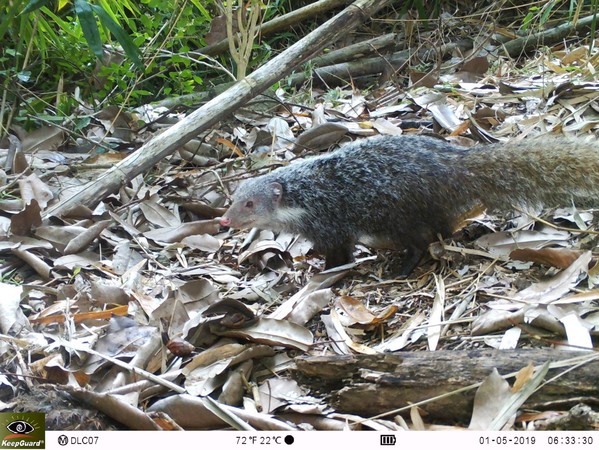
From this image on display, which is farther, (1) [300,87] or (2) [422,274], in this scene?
(1) [300,87]

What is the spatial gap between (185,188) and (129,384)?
254 cm

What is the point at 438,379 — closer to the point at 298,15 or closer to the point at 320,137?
the point at 320,137

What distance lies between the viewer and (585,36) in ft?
21.7

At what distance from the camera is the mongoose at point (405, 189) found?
3705 mm

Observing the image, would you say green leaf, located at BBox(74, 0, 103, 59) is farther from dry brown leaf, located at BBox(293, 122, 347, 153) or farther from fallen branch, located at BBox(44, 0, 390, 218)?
dry brown leaf, located at BBox(293, 122, 347, 153)

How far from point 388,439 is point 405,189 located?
7.33 feet

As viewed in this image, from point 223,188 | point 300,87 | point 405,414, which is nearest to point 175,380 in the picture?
point 405,414

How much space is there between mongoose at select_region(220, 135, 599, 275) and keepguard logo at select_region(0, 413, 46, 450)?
2.30m

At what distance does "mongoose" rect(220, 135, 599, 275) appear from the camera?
371 cm

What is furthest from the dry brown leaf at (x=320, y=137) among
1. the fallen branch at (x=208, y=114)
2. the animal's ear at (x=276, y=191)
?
the animal's ear at (x=276, y=191)

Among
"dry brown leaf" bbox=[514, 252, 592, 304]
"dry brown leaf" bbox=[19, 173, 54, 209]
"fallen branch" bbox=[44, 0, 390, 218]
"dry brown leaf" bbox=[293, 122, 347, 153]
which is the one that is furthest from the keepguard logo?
"dry brown leaf" bbox=[293, 122, 347, 153]

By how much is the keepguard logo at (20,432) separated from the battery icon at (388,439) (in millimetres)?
958

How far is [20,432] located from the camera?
6.49ft

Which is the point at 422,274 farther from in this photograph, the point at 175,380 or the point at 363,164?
the point at 175,380
